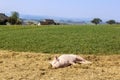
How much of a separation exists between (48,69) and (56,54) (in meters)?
3.29

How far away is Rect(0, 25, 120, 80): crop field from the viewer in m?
9.65

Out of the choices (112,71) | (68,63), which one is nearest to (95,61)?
(68,63)

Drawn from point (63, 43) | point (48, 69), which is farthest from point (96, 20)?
point (48, 69)

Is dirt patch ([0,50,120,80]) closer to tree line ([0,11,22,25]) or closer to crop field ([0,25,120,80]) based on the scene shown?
crop field ([0,25,120,80])

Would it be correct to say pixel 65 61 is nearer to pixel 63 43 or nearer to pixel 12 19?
pixel 63 43

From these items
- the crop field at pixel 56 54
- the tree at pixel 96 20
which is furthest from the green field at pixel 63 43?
the tree at pixel 96 20

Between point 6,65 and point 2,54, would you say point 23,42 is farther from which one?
point 6,65

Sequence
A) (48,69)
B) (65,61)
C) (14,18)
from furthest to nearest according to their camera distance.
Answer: (14,18), (65,61), (48,69)

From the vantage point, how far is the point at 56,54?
13.9 metres

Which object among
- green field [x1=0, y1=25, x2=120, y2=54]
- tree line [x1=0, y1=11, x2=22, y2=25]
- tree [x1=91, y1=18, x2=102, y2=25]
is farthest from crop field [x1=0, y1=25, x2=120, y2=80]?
tree line [x1=0, y1=11, x2=22, y2=25]

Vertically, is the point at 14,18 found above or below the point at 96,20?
below

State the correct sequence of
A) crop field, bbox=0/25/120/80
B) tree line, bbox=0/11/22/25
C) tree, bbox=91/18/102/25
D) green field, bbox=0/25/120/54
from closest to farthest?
crop field, bbox=0/25/120/80
green field, bbox=0/25/120/54
tree, bbox=91/18/102/25
tree line, bbox=0/11/22/25

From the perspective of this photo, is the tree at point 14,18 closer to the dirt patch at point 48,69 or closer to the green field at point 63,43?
the green field at point 63,43

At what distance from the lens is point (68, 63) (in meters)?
11.3
